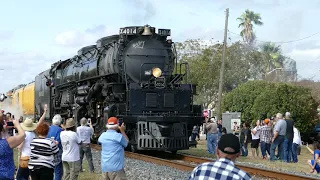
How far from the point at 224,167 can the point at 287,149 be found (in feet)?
46.1

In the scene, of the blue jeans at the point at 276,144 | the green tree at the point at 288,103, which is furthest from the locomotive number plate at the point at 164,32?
the green tree at the point at 288,103

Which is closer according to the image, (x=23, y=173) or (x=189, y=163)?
(x=23, y=173)

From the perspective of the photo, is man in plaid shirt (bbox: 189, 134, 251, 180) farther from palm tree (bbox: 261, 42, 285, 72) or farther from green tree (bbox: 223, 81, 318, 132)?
palm tree (bbox: 261, 42, 285, 72)

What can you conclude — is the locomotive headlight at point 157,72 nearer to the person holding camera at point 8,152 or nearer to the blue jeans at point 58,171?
the blue jeans at point 58,171

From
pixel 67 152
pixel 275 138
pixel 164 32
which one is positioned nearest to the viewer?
pixel 67 152

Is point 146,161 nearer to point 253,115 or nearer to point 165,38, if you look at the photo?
point 165,38

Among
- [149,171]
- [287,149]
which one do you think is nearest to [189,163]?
[149,171]

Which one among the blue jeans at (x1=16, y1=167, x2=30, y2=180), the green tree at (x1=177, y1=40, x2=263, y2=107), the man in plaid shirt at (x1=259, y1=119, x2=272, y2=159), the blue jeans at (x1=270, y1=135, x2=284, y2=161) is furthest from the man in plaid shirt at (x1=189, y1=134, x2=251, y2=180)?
the green tree at (x1=177, y1=40, x2=263, y2=107)

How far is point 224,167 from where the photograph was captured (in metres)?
4.33

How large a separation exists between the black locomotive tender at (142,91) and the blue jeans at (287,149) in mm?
3144

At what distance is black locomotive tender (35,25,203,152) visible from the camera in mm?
15945

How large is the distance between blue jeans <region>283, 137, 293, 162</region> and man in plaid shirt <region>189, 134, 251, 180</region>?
13.6m

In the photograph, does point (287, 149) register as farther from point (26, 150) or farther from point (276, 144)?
point (26, 150)

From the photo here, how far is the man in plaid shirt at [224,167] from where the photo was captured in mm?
4270
